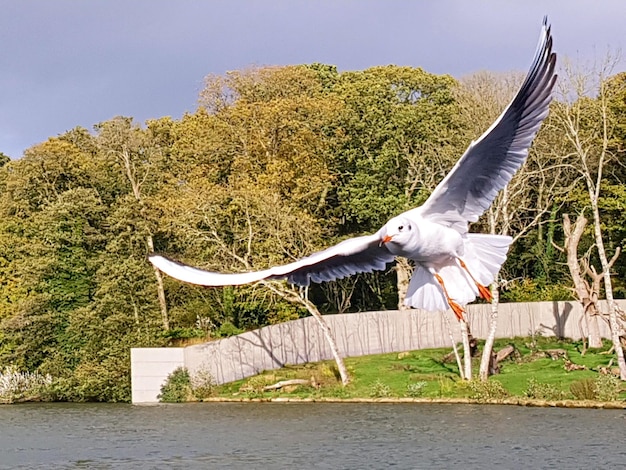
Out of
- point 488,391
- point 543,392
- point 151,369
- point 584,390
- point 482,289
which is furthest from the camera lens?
point 151,369

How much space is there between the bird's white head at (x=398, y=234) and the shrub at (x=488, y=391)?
18722 millimetres

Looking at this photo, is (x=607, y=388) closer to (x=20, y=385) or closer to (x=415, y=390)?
(x=415, y=390)

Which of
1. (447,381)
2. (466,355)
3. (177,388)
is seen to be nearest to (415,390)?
(447,381)

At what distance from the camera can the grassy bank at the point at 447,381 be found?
25.1 m

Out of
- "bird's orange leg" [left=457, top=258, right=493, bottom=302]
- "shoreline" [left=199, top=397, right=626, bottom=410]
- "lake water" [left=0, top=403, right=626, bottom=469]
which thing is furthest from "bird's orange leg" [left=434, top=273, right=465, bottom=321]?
"shoreline" [left=199, top=397, right=626, bottom=410]

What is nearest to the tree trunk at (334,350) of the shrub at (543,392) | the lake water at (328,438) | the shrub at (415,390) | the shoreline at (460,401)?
the shoreline at (460,401)

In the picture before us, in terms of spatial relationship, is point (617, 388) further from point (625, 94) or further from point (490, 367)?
point (625, 94)

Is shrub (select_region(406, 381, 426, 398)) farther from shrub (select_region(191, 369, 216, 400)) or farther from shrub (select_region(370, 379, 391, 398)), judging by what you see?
shrub (select_region(191, 369, 216, 400))

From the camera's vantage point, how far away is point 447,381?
27922 mm

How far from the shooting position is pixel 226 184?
1400 inches

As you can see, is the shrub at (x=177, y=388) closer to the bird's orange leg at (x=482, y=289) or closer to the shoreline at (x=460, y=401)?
the shoreline at (x=460, y=401)

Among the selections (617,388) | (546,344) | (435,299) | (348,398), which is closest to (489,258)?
(435,299)

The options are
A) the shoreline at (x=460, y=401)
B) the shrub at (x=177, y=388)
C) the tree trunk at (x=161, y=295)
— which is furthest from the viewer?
the tree trunk at (x=161, y=295)

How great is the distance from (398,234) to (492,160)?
1565 millimetres
